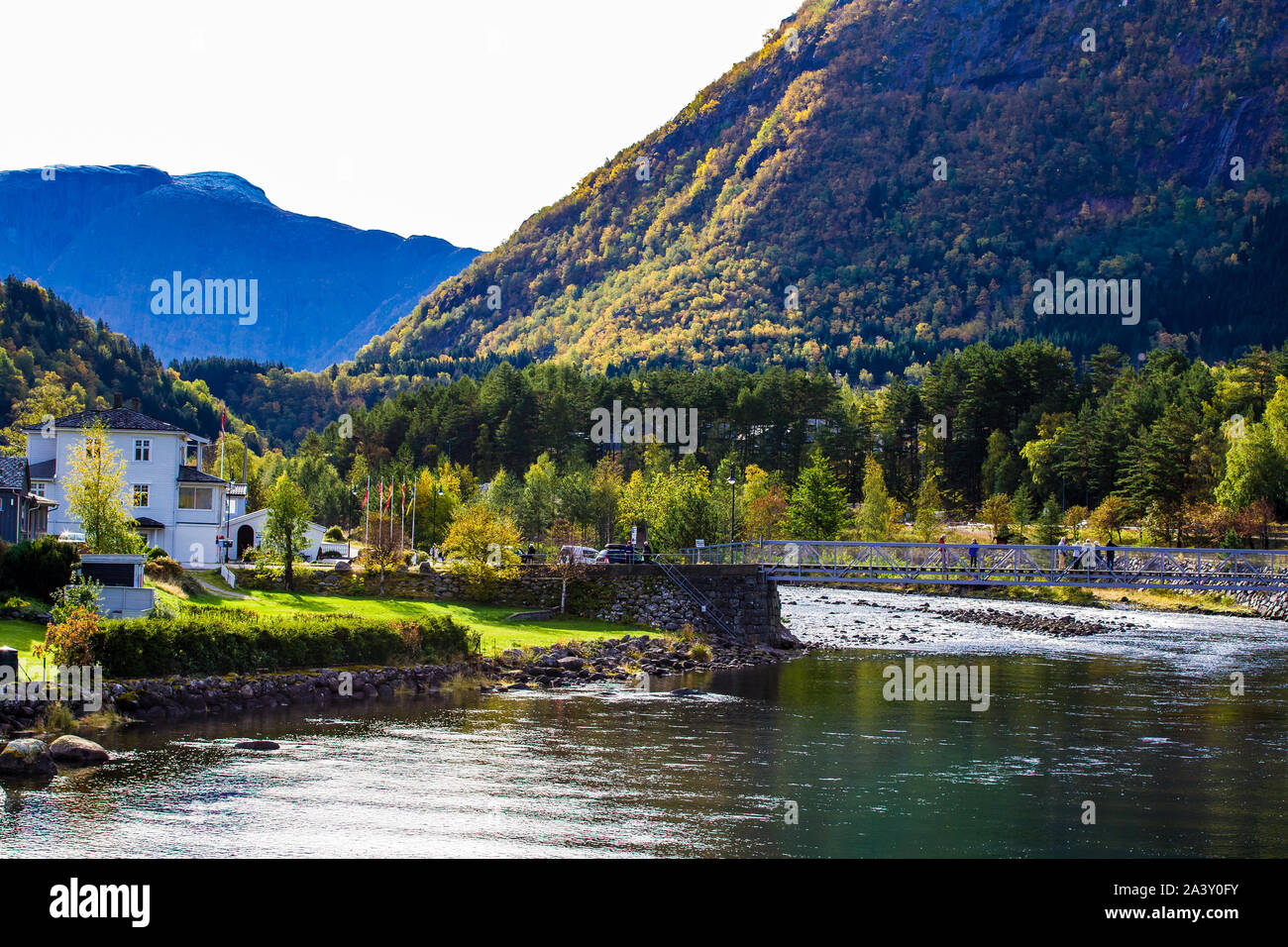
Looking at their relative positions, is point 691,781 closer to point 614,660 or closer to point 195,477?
point 614,660

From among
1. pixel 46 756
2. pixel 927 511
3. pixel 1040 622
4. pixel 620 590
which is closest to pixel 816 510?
pixel 927 511

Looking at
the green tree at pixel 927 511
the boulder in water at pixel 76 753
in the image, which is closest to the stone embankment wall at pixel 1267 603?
the green tree at pixel 927 511

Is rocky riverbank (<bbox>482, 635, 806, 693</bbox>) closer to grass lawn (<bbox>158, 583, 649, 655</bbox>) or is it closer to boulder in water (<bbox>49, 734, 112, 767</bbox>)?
grass lawn (<bbox>158, 583, 649, 655</bbox>)

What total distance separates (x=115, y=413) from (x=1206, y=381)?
10435 cm

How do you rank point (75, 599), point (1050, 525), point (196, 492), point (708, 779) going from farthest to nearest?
1. point (1050, 525)
2. point (196, 492)
3. point (75, 599)
4. point (708, 779)

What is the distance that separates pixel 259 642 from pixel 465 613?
20.6 metres

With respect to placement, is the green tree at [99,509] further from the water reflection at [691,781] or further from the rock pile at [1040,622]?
the rock pile at [1040,622]

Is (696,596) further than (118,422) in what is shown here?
No

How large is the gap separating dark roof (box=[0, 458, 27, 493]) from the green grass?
11.6m

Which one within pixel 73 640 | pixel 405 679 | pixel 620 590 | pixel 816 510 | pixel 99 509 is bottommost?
pixel 405 679

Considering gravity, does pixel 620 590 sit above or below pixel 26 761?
above

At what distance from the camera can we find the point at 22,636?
1667 inches

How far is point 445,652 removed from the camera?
51125mm

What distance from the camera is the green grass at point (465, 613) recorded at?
189ft
